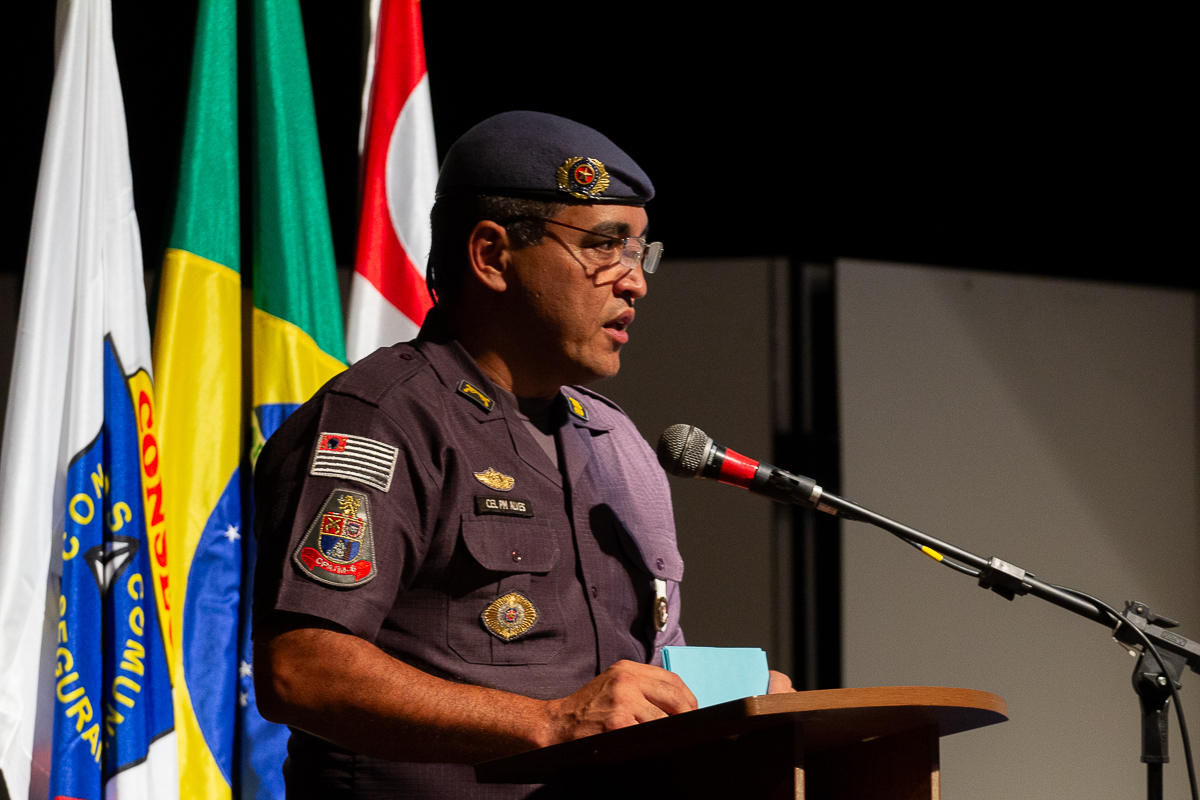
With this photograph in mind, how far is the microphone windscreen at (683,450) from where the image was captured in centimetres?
138

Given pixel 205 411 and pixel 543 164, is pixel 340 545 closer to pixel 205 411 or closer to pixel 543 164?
pixel 543 164

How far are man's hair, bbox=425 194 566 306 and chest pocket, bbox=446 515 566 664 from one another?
394 millimetres

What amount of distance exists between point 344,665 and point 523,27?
7.04 ft

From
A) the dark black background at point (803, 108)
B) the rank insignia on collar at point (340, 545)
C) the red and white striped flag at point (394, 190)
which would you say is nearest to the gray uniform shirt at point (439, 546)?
the rank insignia on collar at point (340, 545)

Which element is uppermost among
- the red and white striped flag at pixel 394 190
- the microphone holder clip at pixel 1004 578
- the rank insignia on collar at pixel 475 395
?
the red and white striped flag at pixel 394 190

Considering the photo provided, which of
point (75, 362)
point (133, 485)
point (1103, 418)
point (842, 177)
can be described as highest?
point (842, 177)

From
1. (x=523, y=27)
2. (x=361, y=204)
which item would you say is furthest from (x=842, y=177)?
(x=361, y=204)

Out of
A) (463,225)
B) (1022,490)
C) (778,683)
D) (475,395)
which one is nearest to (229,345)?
(463,225)

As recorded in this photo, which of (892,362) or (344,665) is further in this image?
(892,362)

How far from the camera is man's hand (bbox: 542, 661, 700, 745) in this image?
40.2 inches

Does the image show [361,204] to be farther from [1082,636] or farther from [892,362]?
[1082,636]

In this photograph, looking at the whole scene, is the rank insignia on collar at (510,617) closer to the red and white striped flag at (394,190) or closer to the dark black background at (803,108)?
the red and white striped flag at (394,190)

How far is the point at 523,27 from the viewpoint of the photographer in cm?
289

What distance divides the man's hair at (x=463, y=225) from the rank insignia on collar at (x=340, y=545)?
45cm
